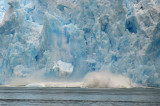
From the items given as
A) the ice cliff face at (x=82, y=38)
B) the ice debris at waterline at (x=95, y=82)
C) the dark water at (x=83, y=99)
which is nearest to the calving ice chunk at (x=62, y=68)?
the ice cliff face at (x=82, y=38)

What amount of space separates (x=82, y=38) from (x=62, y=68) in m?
4.78

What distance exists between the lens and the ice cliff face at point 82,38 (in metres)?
45.0

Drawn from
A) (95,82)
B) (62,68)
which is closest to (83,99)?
(95,82)

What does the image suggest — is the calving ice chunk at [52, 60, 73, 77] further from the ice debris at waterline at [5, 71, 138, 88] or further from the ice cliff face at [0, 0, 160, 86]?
the ice debris at waterline at [5, 71, 138, 88]

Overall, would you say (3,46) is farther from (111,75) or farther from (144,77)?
(144,77)

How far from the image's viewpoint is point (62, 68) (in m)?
49.2

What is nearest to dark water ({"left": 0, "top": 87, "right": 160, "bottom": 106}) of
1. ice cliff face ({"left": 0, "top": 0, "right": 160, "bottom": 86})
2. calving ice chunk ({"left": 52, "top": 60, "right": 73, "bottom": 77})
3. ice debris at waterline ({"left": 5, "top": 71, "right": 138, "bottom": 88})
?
ice debris at waterline ({"left": 5, "top": 71, "right": 138, "bottom": 88})

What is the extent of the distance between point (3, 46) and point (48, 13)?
8.38 m

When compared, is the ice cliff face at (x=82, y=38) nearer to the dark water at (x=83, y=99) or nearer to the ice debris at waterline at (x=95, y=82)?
the ice debris at waterline at (x=95, y=82)

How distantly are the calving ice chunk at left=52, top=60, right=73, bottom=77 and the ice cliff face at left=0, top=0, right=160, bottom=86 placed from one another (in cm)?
68

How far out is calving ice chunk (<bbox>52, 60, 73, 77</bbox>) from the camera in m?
49.1

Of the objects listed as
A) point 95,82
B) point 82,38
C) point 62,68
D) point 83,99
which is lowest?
A: point 95,82

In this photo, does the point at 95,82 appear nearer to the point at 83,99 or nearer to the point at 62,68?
the point at 62,68

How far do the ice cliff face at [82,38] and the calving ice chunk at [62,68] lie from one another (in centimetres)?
68
